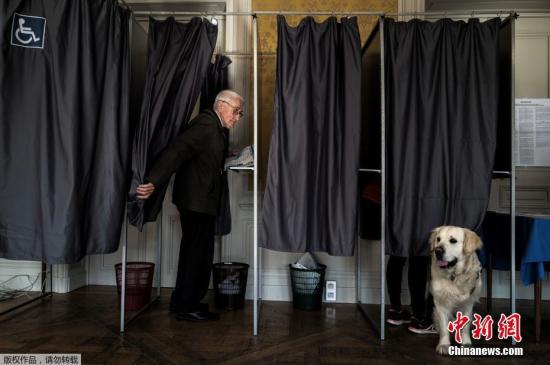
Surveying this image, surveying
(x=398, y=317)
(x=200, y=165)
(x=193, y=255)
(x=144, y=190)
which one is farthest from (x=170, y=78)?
(x=398, y=317)

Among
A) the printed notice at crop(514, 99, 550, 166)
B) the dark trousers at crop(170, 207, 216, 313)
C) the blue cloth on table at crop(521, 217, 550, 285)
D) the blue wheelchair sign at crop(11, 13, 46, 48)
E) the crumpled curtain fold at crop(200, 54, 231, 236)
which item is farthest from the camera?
the printed notice at crop(514, 99, 550, 166)

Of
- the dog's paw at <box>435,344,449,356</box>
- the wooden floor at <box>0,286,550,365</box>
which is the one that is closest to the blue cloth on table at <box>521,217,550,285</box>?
the wooden floor at <box>0,286,550,365</box>

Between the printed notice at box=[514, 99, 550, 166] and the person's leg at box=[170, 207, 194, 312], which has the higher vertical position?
the printed notice at box=[514, 99, 550, 166]

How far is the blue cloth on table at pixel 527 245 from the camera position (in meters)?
2.60

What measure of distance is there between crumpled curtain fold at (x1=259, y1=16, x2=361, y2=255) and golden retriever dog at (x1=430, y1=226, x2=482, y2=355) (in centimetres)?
50

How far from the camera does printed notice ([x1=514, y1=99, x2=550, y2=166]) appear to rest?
3.59 meters

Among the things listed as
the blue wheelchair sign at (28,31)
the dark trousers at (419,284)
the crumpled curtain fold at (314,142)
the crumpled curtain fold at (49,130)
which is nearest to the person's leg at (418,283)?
the dark trousers at (419,284)

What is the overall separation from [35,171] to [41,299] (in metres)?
1.62

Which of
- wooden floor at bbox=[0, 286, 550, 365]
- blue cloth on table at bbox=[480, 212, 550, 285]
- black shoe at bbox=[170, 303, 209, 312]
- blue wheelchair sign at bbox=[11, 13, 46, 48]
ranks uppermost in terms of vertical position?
blue wheelchair sign at bbox=[11, 13, 46, 48]

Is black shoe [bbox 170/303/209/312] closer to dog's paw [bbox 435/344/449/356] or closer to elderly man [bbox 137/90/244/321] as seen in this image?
elderly man [bbox 137/90/244/321]

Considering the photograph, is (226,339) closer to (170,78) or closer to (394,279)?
(394,279)

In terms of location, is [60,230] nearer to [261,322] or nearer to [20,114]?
[20,114]

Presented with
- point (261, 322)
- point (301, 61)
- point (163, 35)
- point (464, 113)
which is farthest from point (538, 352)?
point (163, 35)

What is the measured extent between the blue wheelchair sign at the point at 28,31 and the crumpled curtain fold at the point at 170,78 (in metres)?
0.60
